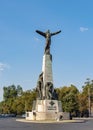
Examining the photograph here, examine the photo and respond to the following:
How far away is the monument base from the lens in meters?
49.5

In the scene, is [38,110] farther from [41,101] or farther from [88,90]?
[88,90]

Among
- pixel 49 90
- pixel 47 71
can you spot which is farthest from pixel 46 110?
pixel 47 71

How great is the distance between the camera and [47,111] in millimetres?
50281

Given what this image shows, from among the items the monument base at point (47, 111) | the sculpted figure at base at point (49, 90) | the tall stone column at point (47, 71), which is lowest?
the monument base at point (47, 111)

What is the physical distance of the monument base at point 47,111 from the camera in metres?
49.5

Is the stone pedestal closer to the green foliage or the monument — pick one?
the monument

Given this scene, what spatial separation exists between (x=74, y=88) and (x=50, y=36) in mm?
47658

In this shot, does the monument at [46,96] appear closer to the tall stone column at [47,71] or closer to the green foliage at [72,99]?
the tall stone column at [47,71]

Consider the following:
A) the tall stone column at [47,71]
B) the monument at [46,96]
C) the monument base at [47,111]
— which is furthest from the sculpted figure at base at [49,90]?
the monument base at [47,111]

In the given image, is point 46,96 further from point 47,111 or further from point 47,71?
point 47,71

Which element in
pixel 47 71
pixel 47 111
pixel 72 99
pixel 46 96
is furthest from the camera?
pixel 72 99

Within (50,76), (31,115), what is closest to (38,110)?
(31,115)

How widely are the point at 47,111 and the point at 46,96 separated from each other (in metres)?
2.39

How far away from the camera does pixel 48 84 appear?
52.1 m
